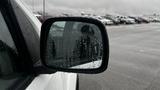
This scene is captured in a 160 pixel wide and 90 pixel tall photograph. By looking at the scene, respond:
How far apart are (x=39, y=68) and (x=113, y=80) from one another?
→ 519 cm

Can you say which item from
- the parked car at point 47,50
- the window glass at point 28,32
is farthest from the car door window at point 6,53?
the window glass at point 28,32

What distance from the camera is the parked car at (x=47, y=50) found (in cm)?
167

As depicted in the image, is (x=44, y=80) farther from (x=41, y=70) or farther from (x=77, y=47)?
(x=77, y=47)

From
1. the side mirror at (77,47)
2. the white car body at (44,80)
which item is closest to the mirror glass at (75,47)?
the side mirror at (77,47)

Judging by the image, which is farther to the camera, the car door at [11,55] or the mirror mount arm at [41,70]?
the mirror mount arm at [41,70]

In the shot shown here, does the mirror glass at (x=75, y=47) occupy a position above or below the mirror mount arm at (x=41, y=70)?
above

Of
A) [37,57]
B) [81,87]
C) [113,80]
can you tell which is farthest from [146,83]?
[37,57]

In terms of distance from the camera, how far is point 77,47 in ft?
5.61

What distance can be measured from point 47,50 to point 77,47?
0.58ft

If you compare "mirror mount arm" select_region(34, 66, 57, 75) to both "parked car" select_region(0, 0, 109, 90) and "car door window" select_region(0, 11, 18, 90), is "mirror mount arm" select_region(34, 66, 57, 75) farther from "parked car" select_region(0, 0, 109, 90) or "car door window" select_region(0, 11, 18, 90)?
"car door window" select_region(0, 11, 18, 90)

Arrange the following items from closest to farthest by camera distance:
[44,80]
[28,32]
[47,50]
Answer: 1. [47,50]
2. [44,80]
3. [28,32]

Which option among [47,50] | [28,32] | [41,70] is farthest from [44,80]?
[28,32]

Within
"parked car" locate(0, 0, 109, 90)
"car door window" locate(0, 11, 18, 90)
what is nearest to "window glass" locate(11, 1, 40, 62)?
"parked car" locate(0, 0, 109, 90)

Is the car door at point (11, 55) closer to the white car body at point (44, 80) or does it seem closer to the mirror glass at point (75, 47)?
the white car body at point (44, 80)
